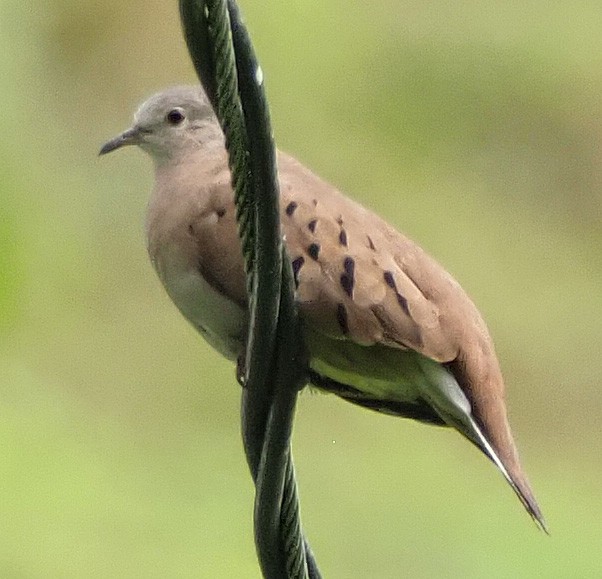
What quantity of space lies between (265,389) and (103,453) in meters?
4.98

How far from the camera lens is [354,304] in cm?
335

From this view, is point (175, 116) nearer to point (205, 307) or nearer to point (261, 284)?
point (205, 307)

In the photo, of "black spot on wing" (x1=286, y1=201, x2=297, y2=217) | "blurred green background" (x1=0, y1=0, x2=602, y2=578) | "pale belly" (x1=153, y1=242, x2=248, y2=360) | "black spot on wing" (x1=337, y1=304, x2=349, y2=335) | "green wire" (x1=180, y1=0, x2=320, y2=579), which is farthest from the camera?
"blurred green background" (x1=0, y1=0, x2=602, y2=578)

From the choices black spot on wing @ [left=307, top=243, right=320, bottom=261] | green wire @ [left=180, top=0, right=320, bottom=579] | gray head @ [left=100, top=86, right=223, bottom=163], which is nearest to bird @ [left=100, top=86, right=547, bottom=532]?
black spot on wing @ [left=307, top=243, right=320, bottom=261]

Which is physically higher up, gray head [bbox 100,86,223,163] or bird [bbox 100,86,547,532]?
gray head [bbox 100,86,223,163]

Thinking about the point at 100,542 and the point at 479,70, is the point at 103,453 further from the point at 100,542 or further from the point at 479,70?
the point at 479,70

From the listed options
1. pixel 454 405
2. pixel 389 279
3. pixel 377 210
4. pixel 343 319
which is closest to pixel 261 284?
pixel 343 319

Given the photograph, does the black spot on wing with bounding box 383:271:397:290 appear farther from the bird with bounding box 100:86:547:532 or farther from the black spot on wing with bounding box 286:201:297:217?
the black spot on wing with bounding box 286:201:297:217

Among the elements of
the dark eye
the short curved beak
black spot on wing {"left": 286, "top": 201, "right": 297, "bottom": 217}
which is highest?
the dark eye

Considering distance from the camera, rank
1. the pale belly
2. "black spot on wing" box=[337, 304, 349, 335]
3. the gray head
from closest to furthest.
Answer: "black spot on wing" box=[337, 304, 349, 335]
the pale belly
the gray head

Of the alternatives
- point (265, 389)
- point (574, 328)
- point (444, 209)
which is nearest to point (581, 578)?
point (574, 328)

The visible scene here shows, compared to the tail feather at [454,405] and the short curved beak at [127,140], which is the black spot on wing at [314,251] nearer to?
the tail feather at [454,405]

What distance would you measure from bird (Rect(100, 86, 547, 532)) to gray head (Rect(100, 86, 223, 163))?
0.39 m

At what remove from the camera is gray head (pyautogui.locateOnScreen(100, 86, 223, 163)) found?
425 centimetres
